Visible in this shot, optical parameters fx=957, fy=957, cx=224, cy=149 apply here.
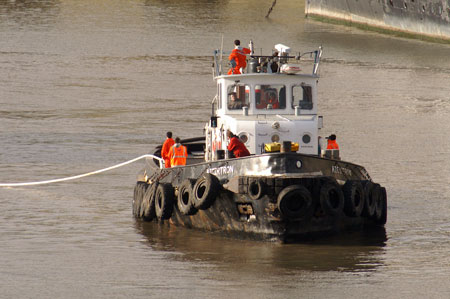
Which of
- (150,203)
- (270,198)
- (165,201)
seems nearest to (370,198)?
(270,198)

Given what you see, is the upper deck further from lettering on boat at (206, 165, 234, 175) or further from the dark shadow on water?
the dark shadow on water

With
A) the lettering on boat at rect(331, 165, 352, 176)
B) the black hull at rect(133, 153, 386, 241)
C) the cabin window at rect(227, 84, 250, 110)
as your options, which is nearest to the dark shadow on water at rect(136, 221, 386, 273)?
the black hull at rect(133, 153, 386, 241)

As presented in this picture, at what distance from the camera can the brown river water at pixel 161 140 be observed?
15367 millimetres

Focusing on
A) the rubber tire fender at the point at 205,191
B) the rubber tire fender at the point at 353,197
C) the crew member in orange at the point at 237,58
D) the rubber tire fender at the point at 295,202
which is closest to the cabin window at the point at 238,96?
the crew member in orange at the point at 237,58

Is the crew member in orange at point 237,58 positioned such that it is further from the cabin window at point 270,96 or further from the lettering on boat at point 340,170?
the lettering on boat at point 340,170

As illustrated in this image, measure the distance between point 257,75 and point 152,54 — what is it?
32.5 m

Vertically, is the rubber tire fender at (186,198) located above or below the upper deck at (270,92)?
below

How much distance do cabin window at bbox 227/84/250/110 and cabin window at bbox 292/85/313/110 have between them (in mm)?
932

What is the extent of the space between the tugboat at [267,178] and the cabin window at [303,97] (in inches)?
0.8

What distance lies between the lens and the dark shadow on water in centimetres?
1605

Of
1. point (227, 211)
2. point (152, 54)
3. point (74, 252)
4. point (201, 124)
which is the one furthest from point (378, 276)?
point (152, 54)

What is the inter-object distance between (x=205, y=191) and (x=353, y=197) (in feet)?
8.76

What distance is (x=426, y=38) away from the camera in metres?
56.7

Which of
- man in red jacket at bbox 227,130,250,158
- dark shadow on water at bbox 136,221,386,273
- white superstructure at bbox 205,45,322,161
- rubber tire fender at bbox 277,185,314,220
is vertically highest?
white superstructure at bbox 205,45,322,161
